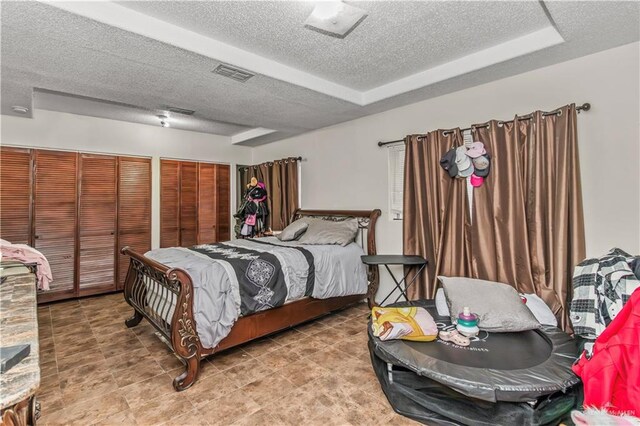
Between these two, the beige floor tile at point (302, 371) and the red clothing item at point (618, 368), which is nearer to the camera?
the red clothing item at point (618, 368)

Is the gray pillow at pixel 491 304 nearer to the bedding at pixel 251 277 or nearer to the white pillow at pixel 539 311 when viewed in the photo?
the white pillow at pixel 539 311

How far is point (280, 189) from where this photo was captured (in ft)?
17.2

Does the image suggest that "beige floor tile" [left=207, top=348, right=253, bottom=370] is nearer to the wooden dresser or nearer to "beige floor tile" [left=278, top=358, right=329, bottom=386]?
"beige floor tile" [left=278, top=358, right=329, bottom=386]

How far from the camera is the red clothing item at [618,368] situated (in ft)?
4.28

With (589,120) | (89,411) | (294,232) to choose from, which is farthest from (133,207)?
(589,120)

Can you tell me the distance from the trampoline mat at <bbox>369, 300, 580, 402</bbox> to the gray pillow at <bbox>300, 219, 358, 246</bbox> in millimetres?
1520

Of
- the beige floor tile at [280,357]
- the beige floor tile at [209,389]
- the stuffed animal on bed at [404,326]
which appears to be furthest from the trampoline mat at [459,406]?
the beige floor tile at [209,389]

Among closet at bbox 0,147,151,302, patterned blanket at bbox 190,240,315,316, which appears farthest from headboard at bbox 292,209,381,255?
closet at bbox 0,147,151,302

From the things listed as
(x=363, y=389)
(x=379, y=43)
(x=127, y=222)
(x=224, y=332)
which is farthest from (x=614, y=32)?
(x=127, y=222)

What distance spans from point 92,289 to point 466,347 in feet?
15.7

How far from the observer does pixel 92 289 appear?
4.40 meters

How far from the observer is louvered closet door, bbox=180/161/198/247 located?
17.1ft

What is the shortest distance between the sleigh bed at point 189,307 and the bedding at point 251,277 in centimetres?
5

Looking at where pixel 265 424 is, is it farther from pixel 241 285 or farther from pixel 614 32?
pixel 614 32
